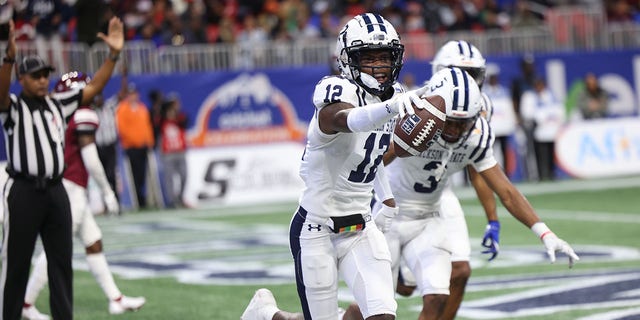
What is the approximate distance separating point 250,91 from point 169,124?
1.74m

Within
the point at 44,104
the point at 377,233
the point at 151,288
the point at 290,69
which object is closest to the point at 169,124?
the point at 290,69

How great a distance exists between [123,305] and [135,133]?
909 cm

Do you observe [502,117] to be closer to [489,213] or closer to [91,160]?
[91,160]

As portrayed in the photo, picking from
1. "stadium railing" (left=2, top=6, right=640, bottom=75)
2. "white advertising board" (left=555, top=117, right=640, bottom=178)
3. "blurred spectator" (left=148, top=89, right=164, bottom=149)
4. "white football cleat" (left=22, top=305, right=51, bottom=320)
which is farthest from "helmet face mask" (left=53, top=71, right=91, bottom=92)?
"white advertising board" (left=555, top=117, right=640, bottom=178)

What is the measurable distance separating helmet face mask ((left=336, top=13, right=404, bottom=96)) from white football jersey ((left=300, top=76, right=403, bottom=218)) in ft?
0.22

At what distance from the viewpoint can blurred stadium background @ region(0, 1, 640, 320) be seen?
9.52 m

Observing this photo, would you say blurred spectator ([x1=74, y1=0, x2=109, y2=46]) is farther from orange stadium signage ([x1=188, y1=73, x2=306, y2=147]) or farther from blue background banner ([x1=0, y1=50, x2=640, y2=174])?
orange stadium signage ([x1=188, y1=73, x2=306, y2=147])

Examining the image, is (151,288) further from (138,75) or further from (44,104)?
(138,75)

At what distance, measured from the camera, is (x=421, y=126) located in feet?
17.4

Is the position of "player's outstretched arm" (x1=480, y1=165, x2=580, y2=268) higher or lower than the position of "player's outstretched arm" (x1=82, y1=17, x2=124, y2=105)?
lower

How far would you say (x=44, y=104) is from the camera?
7.51 meters

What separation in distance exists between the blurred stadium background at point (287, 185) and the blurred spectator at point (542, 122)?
0.97 ft

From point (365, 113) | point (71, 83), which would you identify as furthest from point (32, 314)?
point (365, 113)

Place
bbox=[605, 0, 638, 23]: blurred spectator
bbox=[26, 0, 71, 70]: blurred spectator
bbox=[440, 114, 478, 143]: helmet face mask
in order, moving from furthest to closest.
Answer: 1. bbox=[605, 0, 638, 23]: blurred spectator
2. bbox=[26, 0, 71, 70]: blurred spectator
3. bbox=[440, 114, 478, 143]: helmet face mask
